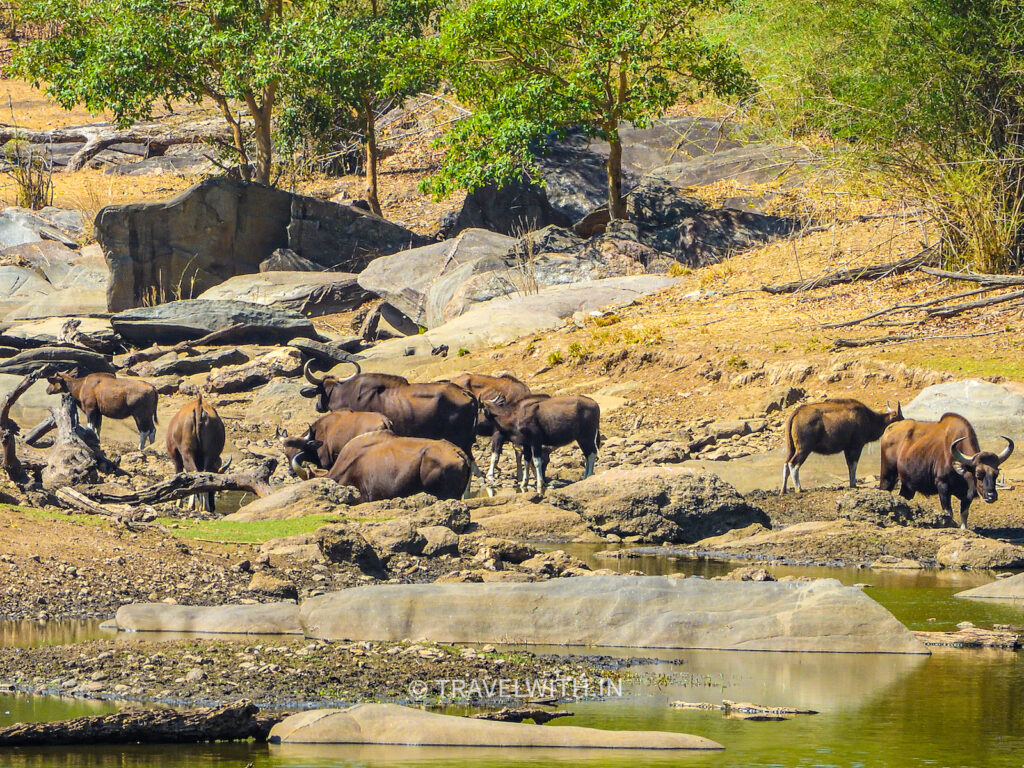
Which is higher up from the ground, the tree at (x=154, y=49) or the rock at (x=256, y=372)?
the tree at (x=154, y=49)

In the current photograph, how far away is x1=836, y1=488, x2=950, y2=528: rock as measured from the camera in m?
16.7

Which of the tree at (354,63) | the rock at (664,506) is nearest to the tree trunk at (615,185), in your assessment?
the tree at (354,63)

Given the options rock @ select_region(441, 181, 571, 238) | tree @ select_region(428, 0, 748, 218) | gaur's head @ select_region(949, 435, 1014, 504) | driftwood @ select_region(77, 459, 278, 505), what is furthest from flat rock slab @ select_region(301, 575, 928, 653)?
rock @ select_region(441, 181, 571, 238)

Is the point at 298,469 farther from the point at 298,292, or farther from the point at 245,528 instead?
the point at 298,292

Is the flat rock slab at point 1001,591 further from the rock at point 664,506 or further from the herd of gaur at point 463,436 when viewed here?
the rock at point 664,506

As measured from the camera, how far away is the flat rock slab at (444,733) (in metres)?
7.64

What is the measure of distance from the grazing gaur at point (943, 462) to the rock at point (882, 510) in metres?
0.26

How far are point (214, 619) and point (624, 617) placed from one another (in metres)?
2.85

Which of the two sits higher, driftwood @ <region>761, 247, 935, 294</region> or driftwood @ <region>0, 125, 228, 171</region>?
driftwood @ <region>0, 125, 228, 171</region>

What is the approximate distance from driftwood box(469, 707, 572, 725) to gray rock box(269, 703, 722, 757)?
323mm

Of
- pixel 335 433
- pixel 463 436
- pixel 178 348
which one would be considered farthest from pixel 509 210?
pixel 335 433

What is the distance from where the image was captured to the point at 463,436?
2000 cm

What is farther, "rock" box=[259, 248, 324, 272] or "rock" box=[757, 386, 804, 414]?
"rock" box=[259, 248, 324, 272]

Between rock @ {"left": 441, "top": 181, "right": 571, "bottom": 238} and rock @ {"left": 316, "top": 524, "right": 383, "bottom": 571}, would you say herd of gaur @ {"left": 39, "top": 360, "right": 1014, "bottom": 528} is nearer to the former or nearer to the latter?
rock @ {"left": 316, "top": 524, "right": 383, "bottom": 571}
